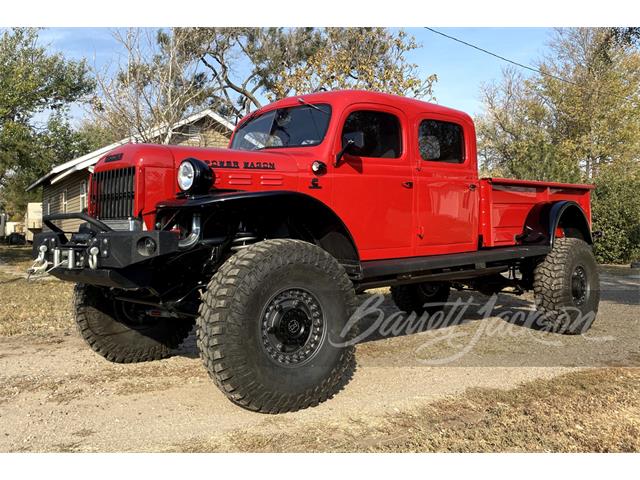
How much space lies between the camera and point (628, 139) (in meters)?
26.4

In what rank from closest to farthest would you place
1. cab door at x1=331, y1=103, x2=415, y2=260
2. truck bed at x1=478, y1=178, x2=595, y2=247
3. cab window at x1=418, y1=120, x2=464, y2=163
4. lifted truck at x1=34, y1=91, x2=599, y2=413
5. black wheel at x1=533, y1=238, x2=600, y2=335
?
lifted truck at x1=34, y1=91, x2=599, y2=413, cab door at x1=331, y1=103, x2=415, y2=260, cab window at x1=418, y1=120, x2=464, y2=163, truck bed at x1=478, y1=178, x2=595, y2=247, black wheel at x1=533, y1=238, x2=600, y2=335

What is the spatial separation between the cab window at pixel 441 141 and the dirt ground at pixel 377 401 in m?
1.93

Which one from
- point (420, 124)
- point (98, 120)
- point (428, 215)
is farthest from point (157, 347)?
point (98, 120)

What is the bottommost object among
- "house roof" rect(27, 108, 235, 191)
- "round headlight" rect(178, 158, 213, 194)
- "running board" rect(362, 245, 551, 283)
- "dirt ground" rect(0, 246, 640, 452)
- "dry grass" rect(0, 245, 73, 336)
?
"dry grass" rect(0, 245, 73, 336)

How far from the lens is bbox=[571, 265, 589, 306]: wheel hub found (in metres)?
6.37

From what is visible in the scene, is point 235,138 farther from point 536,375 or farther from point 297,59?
point 297,59

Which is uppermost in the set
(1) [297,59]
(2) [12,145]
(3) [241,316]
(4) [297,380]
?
(1) [297,59]

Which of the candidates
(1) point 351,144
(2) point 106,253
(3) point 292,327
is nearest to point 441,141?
(1) point 351,144

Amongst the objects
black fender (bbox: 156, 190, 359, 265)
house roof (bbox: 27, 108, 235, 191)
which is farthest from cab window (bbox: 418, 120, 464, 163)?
house roof (bbox: 27, 108, 235, 191)

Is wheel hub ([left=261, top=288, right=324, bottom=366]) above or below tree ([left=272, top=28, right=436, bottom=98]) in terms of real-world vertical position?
below

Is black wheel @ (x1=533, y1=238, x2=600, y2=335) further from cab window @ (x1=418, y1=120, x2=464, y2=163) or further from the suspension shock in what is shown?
the suspension shock

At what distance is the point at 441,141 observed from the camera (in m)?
5.45

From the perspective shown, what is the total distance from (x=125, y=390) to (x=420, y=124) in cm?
344

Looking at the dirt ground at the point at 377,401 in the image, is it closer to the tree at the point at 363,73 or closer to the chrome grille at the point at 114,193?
the chrome grille at the point at 114,193
